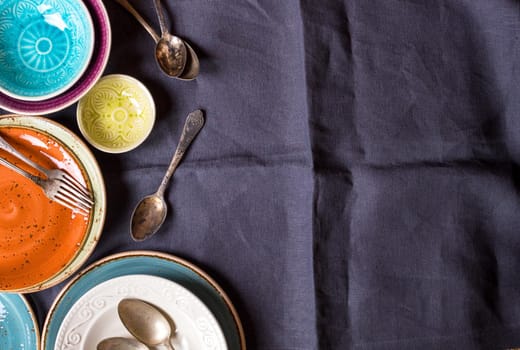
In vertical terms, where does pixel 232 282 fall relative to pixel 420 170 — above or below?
below

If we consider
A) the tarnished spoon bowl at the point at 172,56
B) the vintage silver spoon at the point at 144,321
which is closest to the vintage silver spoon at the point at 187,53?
the tarnished spoon bowl at the point at 172,56

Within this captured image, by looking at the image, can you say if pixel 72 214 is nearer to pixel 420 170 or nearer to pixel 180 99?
pixel 180 99

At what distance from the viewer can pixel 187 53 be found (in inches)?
26.1

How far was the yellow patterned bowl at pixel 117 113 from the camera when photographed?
2.18ft

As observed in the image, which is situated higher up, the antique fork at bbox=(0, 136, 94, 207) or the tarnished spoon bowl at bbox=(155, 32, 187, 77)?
the tarnished spoon bowl at bbox=(155, 32, 187, 77)

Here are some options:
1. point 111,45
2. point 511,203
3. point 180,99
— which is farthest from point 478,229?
point 111,45

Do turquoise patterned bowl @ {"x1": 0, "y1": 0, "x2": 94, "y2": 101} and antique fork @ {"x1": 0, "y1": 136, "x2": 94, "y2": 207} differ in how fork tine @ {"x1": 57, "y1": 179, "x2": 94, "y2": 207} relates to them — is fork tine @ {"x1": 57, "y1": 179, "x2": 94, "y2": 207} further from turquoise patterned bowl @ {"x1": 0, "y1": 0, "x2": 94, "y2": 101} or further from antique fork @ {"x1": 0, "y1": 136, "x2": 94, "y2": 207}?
turquoise patterned bowl @ {"x1": 0, "y1": 0, "x2": 94, "y2": 101}

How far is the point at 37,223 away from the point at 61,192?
2.2 inches

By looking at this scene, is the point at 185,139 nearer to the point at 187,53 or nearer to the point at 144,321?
the point at 187,53

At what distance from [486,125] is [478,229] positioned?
0.13 m

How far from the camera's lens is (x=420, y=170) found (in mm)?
671

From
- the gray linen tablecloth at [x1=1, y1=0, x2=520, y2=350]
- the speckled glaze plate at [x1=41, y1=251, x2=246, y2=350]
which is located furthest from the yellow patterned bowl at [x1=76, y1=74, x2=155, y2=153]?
the speckled glaze plate at [x1=41, y1=251, x2=246, y2=350]

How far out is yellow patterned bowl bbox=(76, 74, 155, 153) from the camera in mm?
664

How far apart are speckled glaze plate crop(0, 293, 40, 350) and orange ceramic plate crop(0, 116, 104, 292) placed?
0.13 feet
